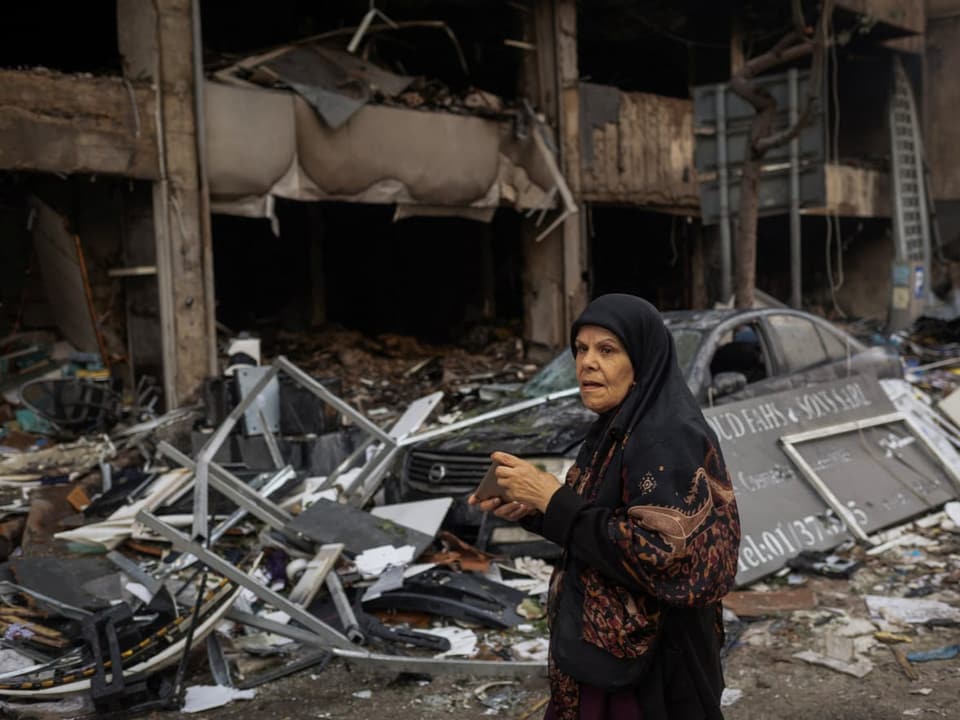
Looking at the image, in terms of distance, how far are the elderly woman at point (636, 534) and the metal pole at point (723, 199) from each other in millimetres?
13223

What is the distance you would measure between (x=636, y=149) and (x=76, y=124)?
25.1ft

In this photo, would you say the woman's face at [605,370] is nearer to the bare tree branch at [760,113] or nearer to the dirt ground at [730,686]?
the dirt ground at [730,686]

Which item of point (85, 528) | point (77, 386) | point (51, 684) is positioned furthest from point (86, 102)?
point (51, 684)

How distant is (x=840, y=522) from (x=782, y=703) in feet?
8.41

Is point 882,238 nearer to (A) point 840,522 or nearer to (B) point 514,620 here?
(A) point 840,522

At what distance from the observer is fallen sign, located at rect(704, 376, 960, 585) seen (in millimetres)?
6047

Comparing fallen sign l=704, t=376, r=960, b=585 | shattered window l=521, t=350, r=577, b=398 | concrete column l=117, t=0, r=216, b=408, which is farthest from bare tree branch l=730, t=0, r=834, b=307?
concrete column l=117, t=0, r=216, b=408

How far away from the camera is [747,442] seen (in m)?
6.43

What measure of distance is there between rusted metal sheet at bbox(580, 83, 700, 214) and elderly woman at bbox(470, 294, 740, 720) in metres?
10.9

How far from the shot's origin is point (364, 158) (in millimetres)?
10781

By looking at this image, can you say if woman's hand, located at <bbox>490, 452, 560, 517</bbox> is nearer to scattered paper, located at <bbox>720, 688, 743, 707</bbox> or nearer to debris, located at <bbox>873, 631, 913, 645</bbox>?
scattered paper, located at <bbox>720, 688, 743, 707</bbox>

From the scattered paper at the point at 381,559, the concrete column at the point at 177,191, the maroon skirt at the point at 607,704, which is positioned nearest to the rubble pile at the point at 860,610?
the scattered paper at the point at 381,559

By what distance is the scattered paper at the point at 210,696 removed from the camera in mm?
4219

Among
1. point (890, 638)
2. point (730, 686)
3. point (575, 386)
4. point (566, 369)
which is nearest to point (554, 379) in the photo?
point (566, 369)
